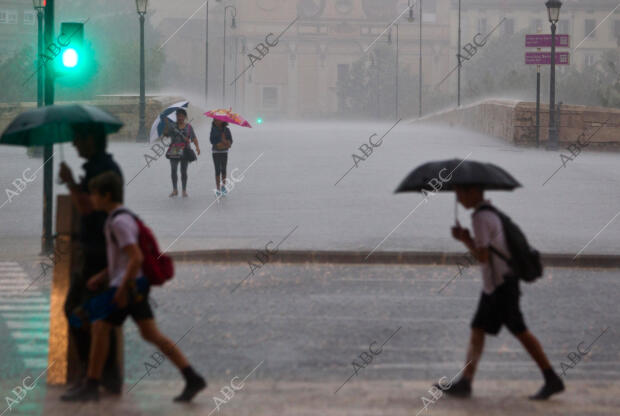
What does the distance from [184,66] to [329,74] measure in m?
15.3

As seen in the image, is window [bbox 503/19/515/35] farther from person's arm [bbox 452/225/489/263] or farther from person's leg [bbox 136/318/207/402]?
person's leg [bbox 136/318/207/402]

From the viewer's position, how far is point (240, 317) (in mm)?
9562

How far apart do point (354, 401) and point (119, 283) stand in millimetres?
1549

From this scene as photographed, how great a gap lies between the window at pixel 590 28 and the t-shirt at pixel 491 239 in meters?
113

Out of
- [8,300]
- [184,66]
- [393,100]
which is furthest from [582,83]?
[8,300]

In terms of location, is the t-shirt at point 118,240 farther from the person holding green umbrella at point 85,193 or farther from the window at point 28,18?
the window at point 28,18

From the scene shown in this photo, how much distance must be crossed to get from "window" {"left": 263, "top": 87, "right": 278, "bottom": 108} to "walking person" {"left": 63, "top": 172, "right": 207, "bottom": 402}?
10482cm

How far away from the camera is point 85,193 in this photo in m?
6.34

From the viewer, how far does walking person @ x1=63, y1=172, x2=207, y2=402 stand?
5809 mm

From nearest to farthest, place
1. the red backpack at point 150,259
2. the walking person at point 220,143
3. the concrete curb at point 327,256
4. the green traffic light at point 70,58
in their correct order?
the red backpack at point 150,259, the concrete curb at point 327,256, the green traffic light at point 70,58, the walking person at point 220,143

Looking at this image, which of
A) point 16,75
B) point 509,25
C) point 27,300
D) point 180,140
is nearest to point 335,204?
point 180,140

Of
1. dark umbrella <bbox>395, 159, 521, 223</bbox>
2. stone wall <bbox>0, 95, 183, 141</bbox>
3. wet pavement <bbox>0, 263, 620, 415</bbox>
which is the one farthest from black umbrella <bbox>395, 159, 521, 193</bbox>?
stone wall <bbox>0, 95, 183, 141</bbox>

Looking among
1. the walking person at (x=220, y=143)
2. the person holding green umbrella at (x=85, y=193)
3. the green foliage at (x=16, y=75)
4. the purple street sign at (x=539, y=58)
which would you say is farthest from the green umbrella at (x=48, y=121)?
the green foliage at (x=16, y=75)

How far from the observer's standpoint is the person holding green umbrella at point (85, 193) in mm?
6172
